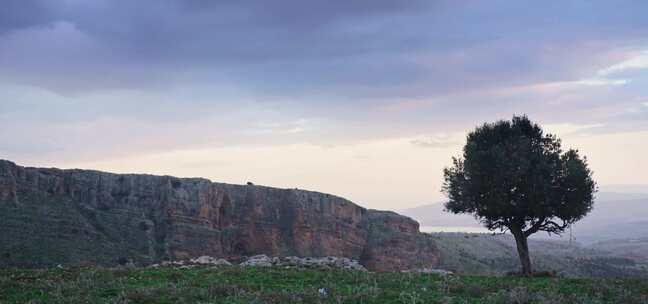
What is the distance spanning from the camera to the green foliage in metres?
41.0

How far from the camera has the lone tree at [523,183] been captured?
40969 millimetres

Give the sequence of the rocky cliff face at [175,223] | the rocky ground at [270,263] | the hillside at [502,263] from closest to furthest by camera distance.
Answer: the rocky ground at [270,263] < the rocky cliff face at [175,223] < the hillside at [502,263]

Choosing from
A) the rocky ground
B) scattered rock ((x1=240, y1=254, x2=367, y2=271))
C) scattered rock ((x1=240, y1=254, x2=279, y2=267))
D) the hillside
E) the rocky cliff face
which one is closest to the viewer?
the rocky ground

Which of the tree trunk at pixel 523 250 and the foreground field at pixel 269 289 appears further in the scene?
the tree trunk at pixel 523 250

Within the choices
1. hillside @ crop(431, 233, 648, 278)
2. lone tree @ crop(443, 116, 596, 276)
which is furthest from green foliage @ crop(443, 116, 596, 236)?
hillside @ crop(431, 233, 648, 278)

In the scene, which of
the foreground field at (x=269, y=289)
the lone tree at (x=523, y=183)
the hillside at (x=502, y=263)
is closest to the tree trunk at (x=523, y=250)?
the lone tree at (x=523, y=183)

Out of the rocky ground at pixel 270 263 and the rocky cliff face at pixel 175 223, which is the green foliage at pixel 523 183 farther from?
the rocky cliff face at pixel 175 223

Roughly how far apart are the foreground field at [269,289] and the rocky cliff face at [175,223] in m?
39.4

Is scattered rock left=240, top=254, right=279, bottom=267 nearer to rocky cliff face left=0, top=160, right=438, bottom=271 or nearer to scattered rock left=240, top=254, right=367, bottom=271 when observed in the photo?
scattered rock left=240, top=254, right=367, bottom=271

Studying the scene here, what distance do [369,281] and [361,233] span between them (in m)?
80.8

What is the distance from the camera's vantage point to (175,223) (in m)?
87.6

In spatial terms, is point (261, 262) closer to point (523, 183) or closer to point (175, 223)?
point (523, 183)

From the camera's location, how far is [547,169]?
40.9 m

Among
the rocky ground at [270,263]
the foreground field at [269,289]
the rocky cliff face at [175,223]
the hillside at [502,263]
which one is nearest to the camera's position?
the foreground field at [269,289]
